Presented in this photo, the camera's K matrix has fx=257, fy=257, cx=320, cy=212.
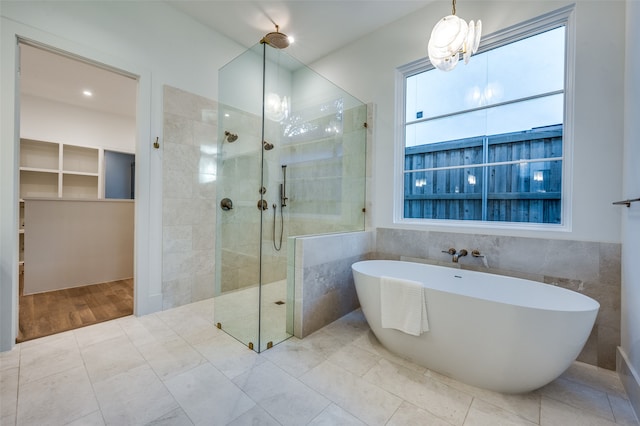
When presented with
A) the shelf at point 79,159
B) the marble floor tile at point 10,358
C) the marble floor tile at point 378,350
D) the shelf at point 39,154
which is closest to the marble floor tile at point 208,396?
the marble floor tile at point 378,350

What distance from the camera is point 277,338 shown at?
1.97 m

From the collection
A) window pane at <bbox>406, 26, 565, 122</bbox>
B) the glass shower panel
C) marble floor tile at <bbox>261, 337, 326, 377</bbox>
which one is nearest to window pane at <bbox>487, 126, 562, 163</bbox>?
window pane at <bbox>406, 26, 565, 122</bbox>

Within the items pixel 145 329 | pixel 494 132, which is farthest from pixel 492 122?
pixel 145 329

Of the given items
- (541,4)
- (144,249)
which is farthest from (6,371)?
(541,4)

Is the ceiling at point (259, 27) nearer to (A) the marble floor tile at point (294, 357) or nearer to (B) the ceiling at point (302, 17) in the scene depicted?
(B) the ceiling at point (302, 17)

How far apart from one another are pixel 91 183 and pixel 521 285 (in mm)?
6021

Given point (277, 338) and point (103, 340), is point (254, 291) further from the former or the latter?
point (103, 340)

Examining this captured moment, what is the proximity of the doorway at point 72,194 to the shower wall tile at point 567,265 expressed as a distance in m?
3.21

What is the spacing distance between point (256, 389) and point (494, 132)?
8.67 feet

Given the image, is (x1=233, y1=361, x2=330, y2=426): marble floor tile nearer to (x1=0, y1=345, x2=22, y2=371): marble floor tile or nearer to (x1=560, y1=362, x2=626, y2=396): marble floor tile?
(x1=0, y1=345, x2=22, y2=371): marble floor tile

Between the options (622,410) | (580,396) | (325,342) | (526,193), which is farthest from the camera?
(526,193)

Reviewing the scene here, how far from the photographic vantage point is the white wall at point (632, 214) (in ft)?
4.61

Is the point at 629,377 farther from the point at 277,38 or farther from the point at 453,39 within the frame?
the point at 277,38

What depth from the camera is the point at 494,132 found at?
223cm
